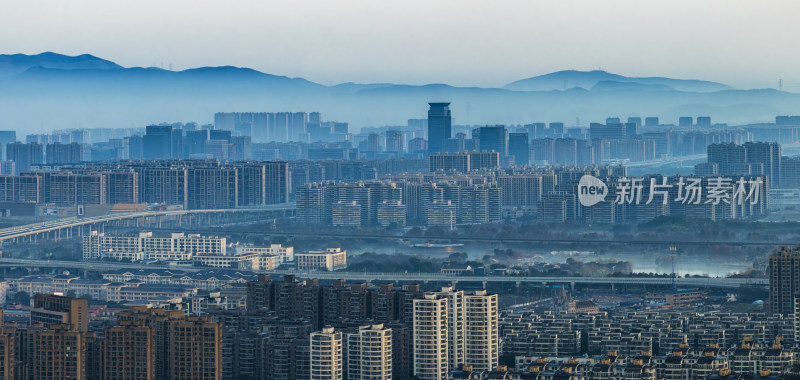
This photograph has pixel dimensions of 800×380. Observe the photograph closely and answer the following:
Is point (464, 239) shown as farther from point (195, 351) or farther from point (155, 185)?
point (195, 351)

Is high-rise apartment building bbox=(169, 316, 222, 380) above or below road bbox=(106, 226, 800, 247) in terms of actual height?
below

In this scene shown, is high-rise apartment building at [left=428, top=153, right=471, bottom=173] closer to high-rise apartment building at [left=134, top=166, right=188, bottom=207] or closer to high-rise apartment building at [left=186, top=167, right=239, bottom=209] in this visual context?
high-rise apartment building at [left=186, top=167, right=239, bottom=209]

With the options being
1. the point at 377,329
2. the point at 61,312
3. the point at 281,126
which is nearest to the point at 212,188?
the point at 281,126

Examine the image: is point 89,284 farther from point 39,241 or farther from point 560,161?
point 560,161

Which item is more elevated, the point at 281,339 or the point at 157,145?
the point at 157,145

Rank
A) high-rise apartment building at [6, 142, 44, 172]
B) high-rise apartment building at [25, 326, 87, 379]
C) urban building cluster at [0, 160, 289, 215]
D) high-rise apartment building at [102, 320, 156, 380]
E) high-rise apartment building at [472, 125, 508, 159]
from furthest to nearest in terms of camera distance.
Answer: high-rise apartment building at [472, 125, 508, 159] → high-rise apartment building at [6, 142, 44, 172] → urban building cluster at [0, 160, 289, 215] → high-rise apartment building at [102, 320, 156, 380] → high-rise apartment building at [25, 326, 87, 379]

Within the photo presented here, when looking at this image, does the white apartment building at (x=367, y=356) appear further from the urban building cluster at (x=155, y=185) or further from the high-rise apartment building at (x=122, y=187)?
the high-rise apartment building at (x=122, y=187)

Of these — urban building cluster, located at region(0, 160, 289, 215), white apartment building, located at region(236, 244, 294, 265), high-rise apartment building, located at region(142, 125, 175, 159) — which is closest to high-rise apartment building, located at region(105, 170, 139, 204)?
urban building cluster, located at region(0, 160, 289, 215)

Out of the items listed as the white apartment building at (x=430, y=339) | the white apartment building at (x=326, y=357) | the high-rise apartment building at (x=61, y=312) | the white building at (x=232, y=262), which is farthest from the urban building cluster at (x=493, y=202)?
the white apartment building at (x=326, y=357)
